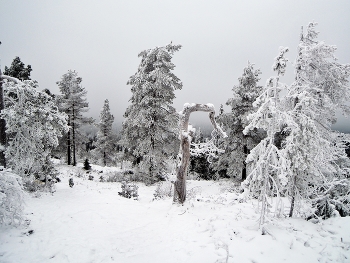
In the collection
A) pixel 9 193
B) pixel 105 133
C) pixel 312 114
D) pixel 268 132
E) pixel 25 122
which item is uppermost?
pixel 105 133

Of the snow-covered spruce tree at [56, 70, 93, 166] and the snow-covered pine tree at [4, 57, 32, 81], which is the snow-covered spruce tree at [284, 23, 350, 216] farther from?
the snow-covered spruce tree at [56, 70, 93, 166]

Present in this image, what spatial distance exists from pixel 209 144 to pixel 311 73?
578cm

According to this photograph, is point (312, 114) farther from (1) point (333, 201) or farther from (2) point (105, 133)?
(2) point (105, 133)

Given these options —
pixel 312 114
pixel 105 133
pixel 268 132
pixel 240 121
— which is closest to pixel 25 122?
pixel 268 132

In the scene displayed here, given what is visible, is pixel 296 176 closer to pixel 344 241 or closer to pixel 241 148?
pixel 344 241

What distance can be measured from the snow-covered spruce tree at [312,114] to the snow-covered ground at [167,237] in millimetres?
1609

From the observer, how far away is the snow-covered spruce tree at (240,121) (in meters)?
16.6

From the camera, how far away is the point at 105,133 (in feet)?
108

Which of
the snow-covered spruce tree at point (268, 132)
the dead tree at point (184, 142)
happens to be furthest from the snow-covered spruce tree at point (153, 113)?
the snow-covered spruce tree at point (268, 132)

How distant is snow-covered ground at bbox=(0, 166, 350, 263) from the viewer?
523cm

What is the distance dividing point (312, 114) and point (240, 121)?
1033 cm

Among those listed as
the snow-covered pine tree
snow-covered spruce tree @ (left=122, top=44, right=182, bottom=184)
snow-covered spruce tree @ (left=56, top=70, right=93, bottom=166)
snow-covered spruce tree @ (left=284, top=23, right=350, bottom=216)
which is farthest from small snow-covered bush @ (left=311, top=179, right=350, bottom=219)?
snow-covered spruce tree @ (left=56, top=70, right=93, bottom=166)

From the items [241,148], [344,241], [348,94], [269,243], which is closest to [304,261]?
[269,243]

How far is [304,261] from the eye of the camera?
5016mm
